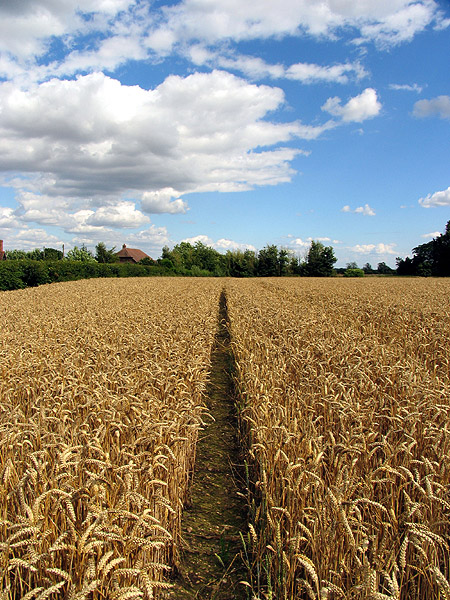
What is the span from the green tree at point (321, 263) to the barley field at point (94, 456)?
83753 mm

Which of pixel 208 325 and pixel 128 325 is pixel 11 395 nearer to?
pixel 128 325

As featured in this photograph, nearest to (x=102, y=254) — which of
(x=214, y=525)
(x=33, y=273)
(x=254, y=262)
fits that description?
(x=254, y=262)

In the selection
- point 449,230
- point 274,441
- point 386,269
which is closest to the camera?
point 274,441

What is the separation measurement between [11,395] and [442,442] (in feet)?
16.5

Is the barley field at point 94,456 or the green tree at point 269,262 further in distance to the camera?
the green tree at point 269,262

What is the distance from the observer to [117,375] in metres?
5.42

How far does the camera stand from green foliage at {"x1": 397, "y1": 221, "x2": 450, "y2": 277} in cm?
8025

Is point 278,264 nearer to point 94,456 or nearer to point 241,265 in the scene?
point 241,265

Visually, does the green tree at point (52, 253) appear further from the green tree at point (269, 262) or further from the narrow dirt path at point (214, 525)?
the narrow dirt path at point (214, 525)

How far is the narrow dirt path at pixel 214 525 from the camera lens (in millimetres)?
3262

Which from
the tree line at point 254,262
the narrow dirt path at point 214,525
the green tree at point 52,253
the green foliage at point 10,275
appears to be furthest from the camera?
the green tree at point 52,253

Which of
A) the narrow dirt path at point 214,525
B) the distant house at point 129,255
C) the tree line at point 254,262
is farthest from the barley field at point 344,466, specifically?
the distant house at point 129,255

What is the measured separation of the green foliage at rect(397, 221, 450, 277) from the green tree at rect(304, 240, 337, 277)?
17.5 meters

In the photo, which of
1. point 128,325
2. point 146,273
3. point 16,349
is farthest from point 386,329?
point 146,273
